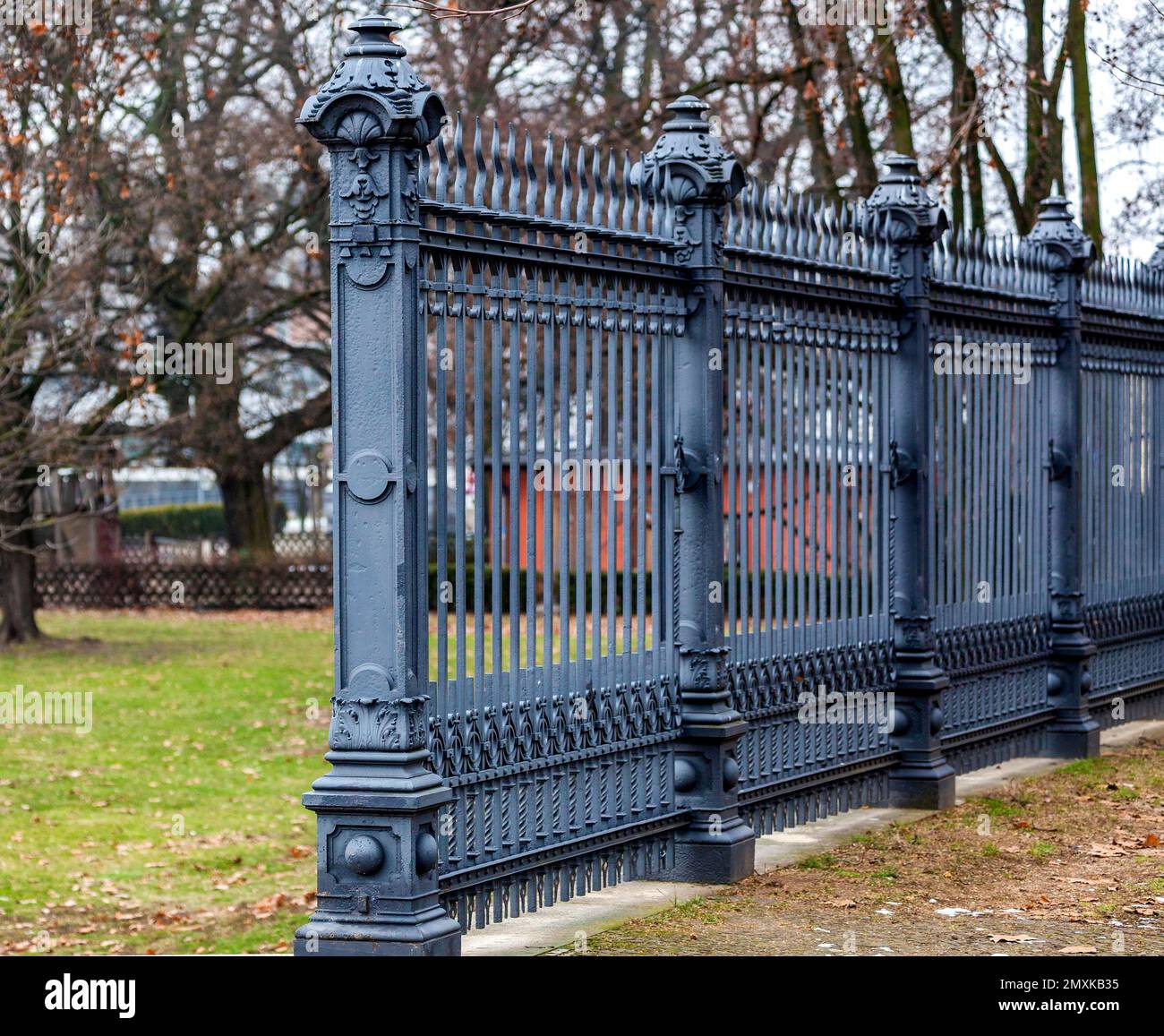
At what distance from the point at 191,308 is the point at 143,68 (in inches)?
132

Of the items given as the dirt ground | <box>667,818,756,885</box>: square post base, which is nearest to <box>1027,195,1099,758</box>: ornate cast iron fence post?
the dirt ground

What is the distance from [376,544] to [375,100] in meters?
1.34

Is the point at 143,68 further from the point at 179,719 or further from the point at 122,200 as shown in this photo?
the point at 179,719

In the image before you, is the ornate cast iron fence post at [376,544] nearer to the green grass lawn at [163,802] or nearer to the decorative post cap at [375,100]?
the decorative post cap at [375,100]

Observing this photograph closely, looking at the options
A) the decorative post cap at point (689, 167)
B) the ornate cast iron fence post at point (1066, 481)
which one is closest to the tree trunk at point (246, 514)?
the ornate cast iron fence post at point (1066, 481)

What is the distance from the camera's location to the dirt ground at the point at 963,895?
21.1ft

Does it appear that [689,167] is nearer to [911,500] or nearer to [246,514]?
[911,500]

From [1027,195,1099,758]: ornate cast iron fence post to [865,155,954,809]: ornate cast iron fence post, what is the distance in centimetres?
210

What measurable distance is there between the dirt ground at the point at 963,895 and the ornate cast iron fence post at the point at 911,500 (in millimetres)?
375

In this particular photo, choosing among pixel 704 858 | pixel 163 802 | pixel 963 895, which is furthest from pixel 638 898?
pixel 163 802

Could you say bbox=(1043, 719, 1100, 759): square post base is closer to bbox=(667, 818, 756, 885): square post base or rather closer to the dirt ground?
the dirt ground

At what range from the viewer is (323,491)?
4244 centimetres

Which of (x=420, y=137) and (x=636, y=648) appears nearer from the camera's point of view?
(x=420, y=137)

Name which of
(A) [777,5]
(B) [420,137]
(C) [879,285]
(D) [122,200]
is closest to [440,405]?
(B) [420,137]
